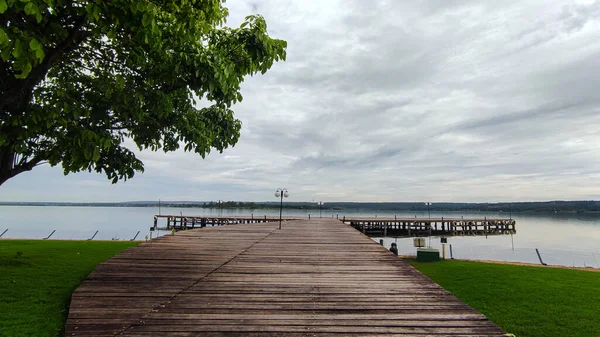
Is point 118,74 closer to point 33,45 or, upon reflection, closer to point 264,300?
point 33,45

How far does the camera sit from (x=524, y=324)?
575 cm

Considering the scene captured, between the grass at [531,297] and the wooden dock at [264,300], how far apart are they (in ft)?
6.96

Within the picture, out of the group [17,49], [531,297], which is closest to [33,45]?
[17,49]

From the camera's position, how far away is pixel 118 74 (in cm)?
550

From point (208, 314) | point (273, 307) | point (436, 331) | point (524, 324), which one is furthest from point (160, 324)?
point (524, 324)

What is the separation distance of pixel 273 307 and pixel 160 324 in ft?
4.25

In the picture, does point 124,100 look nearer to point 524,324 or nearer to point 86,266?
point 86,266

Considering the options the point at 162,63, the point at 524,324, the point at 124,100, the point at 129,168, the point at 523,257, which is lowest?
the point at 523,257

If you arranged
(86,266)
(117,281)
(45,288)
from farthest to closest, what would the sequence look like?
(86,266) < (45,288) < (117,281)

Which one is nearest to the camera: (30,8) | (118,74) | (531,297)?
(30,8)

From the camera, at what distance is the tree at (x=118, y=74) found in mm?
4207

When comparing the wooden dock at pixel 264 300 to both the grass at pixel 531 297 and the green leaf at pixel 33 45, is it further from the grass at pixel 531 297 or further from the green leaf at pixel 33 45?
the green leaf at pixel 33 45

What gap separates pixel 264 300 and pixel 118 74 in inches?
173

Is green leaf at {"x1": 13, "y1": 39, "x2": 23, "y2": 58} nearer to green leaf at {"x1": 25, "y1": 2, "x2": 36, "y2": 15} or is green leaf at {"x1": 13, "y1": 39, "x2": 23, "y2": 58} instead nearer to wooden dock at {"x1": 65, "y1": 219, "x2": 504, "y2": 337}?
green leaf at {"x1": 25, "y1": 2, "x2": 36, "y2": 15}
